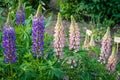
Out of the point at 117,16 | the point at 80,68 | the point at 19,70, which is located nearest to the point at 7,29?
the point at 19,70

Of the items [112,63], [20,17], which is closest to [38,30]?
[112,63]

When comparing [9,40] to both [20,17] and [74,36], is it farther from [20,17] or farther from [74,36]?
[20,17]

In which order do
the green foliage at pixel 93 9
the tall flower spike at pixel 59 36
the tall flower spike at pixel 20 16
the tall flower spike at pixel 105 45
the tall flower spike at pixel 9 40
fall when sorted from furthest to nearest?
the green foliage at pixel 93 9 → the tall flower spike at pixel 20 16 → the tall flower spike at pixel 105 45 → the tall flower spike at pixel 59 36 → the tall flower spike at pixel 9 40

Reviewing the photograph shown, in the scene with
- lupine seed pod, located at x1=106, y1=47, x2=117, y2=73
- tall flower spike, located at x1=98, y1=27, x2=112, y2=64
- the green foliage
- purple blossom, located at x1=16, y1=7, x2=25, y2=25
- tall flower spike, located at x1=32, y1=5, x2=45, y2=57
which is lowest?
lupine seed pod, located at x1=106, y1=47, x2=117, y2=73

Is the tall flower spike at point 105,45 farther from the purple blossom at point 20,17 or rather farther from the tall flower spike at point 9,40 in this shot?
the purple blossom at point 20,17

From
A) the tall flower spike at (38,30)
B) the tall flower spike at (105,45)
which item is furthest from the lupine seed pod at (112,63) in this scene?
the tall flower spike at (38,30)

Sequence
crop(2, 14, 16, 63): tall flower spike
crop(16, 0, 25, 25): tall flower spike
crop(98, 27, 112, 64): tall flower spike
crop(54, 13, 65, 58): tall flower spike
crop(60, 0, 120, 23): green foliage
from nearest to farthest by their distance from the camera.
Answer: crop(2, 14, 16, 63): tall flower spike < crop(54, 13, 65, 58): tall flower spike < crop(98, 27, 112, 64): tall flower spike < crop(16, 0, 25, 25): tall flower spike < crop(60, 0, 120, 23): green foliage

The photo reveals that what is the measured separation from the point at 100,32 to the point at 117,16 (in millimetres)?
674

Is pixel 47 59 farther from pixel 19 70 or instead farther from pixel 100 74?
pixel 100 74

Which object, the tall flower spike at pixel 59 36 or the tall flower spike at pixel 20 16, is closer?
the tall flower spike at pixel 59 36

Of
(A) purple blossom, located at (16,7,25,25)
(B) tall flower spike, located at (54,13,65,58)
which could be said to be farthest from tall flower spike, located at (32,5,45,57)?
(A) purple blossom, located at (16,7,25,25)

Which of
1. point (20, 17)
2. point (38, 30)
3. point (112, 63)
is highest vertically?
point (20, 17)

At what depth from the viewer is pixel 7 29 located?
2996mm

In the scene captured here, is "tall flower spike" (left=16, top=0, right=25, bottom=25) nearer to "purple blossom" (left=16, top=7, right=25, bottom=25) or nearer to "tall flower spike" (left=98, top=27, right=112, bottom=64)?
"purple blossom" (left=16, top=7, right=25, bottom=25)
